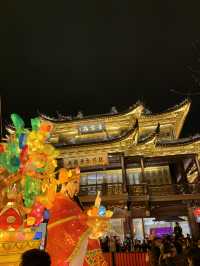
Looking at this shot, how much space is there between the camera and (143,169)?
19.3 metres

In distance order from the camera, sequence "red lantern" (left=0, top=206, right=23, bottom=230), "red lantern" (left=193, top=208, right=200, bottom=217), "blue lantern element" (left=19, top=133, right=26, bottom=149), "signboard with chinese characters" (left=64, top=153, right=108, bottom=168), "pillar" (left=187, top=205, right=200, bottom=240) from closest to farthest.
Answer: "red lantern" (left=0, top=206, right=23, bottom=230)
"blue lantern element" (left=19, top=133, right=26, bottom=149)
"pillar" (left=187, top=205, right=200, bottom=240)
"red lantern" (left=193, top=208, right=200, bottom=217)
"signboard with chinese characters" (left=64, top=153, right=108, bottom=168)

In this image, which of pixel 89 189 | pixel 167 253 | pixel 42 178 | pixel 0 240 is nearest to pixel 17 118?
pixel 42 178

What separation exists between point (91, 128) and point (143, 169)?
7.30 meters

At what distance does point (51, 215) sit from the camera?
16.1ft

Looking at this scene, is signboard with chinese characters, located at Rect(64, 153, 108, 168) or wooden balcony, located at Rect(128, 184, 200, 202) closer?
wooden balcony, located at Rect(128, 184, 200, 202)

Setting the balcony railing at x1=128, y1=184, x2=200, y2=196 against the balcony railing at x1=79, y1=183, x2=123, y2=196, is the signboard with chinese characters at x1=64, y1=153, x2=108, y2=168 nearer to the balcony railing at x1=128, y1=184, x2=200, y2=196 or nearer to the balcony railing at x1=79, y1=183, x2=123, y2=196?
the balcony railing at x1=79, y1=183, x2=123, y2=196

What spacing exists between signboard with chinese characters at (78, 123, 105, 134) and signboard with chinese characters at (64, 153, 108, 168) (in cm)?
490

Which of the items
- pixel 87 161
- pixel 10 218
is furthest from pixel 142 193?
pixel 10 218

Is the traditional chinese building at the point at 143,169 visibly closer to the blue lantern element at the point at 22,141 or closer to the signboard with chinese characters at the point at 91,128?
the signboard with chinese characters at the point at 91,128

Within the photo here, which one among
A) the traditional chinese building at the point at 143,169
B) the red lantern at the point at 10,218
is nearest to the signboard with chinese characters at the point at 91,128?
the traditional chinese building at the point at 143,169

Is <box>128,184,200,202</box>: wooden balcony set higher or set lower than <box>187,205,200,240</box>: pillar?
higher

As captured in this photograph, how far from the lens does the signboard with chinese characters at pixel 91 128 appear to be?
80.9 feet

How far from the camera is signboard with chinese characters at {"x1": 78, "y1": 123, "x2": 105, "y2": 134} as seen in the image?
24656 mm

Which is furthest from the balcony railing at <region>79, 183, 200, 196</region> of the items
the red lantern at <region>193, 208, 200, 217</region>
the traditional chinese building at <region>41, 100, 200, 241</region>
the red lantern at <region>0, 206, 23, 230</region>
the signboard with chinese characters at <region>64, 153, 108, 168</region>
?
the red lantern at <region>0, 206, 23, 230</region>
